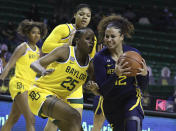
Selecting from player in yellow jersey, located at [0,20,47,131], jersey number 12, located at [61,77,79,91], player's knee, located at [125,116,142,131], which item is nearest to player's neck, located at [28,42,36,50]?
player in yellow jersey, located at [0,20,47,131]

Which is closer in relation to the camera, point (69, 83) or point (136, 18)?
point (69, 83)

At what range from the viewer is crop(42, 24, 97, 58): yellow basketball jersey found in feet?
16.5

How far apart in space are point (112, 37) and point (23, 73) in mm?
2079

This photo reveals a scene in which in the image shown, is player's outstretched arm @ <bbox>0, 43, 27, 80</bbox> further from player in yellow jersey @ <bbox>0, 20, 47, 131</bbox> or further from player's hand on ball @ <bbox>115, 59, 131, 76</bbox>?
player's hand on ball @ <bbox>115, 59, 131, 76</bbox>

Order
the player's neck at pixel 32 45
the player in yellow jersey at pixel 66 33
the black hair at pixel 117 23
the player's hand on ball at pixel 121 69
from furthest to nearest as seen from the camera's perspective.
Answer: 1. the player's neck at pixel 32 45
2. the player in yellow jersey at pixel 66 33
3. the black hair at pixel 117 23
4. the player's hand on ball at pixel 121 69

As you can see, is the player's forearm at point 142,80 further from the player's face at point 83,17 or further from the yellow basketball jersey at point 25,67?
the yellow basketball jersey at point 25,67

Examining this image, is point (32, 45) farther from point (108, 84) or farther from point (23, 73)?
point (108, 84)

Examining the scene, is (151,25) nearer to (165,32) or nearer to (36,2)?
(165,32)

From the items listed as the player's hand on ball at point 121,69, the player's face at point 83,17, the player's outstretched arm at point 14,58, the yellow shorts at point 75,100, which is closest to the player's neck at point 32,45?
the player's outstretched arm at point 14,58

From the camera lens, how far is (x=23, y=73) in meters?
5.85

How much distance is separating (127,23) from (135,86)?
31.4 inches

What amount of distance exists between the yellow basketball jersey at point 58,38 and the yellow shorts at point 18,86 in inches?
34.3

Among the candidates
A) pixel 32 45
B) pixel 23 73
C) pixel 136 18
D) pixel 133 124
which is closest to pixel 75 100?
pixel 133 124

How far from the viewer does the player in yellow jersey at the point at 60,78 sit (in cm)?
398
